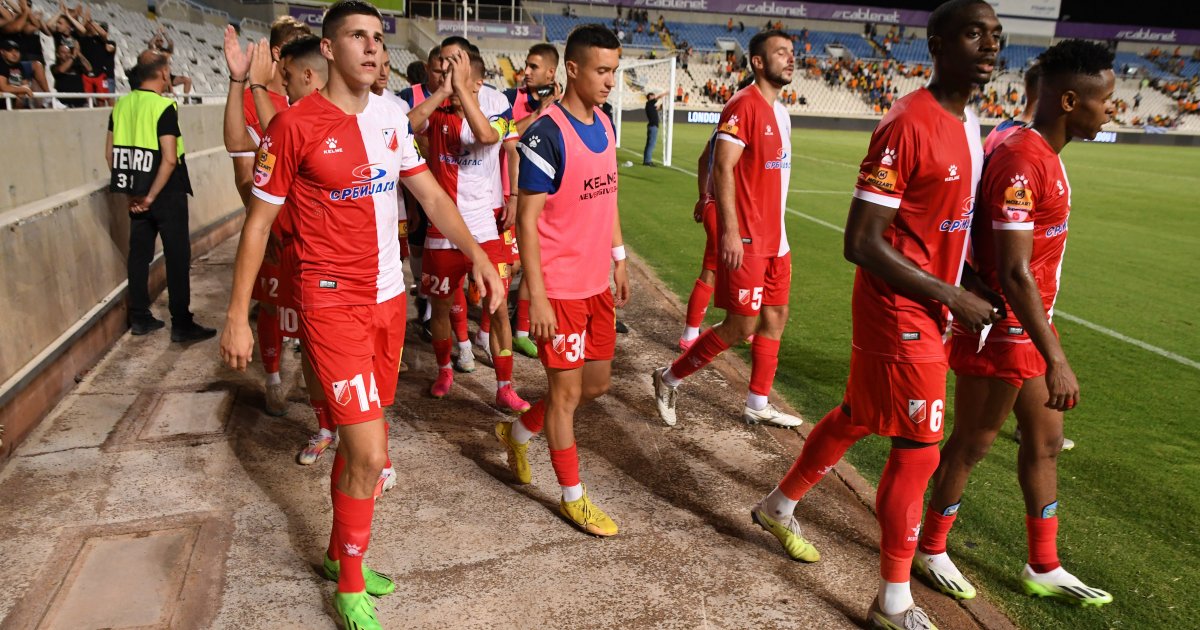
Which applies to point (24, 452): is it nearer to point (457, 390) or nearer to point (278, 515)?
point (278, 515)

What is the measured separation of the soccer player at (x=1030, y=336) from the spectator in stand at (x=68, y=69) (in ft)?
38.8

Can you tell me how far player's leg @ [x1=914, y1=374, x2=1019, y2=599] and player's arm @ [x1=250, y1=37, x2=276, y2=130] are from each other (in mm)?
4295

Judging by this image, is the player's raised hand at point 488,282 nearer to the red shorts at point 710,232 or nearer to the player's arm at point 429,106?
the player's arm at point 429,106

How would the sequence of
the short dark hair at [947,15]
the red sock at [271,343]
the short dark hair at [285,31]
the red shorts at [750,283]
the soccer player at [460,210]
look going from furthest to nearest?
the soccer player at [460,210] → the short dark hair at [285,31] → the red sock at [271,343] → the red shorts at [750,283] → the short dark hair at [947,15]

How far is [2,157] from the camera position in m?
7.35

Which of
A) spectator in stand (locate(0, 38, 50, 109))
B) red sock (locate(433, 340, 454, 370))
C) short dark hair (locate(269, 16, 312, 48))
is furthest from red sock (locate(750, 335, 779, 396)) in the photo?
spectator in stand (locate(0, 38, 50, 109))

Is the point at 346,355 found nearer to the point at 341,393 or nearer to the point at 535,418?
the point at 341,393

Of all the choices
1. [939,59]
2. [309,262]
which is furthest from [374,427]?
[939,59]

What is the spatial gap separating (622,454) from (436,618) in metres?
1.90

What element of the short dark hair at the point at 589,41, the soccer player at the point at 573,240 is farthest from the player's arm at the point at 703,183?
the short dark hair at the point at 589,41

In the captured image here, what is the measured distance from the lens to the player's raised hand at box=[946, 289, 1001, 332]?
296 cm

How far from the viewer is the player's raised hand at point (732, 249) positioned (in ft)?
16.2

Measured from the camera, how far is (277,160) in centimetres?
317

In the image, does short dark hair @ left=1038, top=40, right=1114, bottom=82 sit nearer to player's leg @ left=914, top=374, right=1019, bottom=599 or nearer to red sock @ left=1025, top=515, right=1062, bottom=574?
player's leg @ left=914, top=374, right=1019, bottom=599
